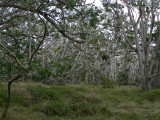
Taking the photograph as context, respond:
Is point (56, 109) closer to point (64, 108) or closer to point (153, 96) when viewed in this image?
point (64, 108)

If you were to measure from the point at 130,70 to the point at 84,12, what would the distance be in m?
14.4

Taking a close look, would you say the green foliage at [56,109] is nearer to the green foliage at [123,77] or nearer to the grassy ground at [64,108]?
the grassy ground at [64,108]

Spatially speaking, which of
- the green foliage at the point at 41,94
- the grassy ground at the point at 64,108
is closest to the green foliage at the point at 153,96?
the grassy ground at the point at 64,108

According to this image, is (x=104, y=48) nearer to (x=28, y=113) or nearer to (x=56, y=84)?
(x=56, y=84)

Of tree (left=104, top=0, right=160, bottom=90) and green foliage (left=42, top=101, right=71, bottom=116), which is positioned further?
tree (left=104, top=0, right=160, bottom=90)

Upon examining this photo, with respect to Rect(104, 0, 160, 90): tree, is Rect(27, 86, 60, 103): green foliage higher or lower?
lower

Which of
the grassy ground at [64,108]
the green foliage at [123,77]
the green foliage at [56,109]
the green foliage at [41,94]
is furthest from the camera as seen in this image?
the green foliage at [123,77]

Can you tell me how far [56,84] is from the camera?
9.09 meters

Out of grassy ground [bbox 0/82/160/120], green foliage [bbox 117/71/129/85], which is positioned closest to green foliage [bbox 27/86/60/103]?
grassy ground [bbox 0/82/160/120]

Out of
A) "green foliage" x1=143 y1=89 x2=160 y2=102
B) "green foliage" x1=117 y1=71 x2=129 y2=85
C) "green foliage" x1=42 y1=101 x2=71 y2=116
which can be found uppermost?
"green foliage" x1=117 y1=71 x2=129 y2=85

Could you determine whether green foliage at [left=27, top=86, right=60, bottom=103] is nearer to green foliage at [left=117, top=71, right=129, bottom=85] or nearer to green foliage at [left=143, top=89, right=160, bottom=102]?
green foliage at [left=143, top=89, right=160, bottom=102]

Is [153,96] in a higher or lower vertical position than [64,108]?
higher

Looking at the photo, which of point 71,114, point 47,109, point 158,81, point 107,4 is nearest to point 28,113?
point 47,109

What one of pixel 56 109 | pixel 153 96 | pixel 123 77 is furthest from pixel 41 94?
pixel 123 77
